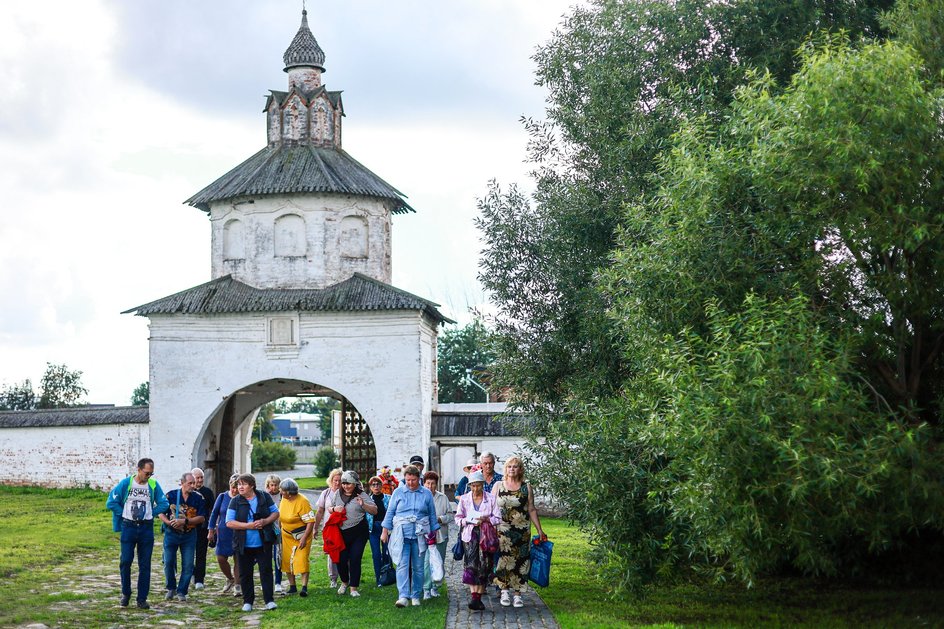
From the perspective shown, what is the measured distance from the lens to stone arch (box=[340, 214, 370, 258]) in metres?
29.5

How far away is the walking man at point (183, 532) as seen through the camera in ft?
46.1

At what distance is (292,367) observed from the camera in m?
28.1

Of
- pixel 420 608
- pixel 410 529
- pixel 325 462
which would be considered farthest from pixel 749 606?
pixel 325 462

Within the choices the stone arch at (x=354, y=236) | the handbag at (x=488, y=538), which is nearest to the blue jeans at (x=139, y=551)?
the handbag at (x=488, y=538)

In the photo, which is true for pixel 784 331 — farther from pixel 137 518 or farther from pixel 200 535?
pixel 200 535

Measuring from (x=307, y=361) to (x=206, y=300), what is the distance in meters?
3.20

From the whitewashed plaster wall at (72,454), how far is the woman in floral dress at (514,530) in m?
21.3

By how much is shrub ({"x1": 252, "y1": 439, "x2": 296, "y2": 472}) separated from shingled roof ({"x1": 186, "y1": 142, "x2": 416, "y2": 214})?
2884 centimetres

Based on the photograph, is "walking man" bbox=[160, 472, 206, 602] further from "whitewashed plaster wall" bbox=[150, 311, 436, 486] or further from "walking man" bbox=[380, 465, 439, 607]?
"whitewashed plaster wall" bbox=[150, 311, 436, 486]

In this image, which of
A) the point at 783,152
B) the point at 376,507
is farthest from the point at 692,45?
the point at 376,507

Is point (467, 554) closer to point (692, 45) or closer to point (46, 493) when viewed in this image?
point (692, 45)

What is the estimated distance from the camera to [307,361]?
92.0 ft

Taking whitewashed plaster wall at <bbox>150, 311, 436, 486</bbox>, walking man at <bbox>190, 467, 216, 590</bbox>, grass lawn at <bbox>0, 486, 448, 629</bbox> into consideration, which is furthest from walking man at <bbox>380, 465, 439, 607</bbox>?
whitewashed plaster wall at <bbox>150, 311, 436, 486</bbox>

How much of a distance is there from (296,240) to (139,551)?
646 inches
